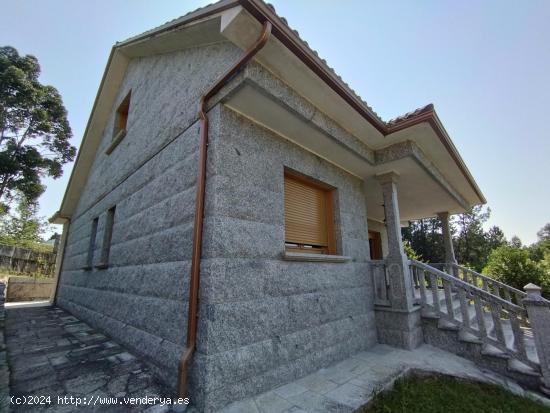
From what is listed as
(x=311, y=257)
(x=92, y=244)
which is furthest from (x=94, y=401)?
(x=92, y=244)

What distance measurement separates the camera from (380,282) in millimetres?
4965

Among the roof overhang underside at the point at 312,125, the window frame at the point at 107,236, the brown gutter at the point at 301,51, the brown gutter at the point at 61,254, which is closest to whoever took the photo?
the brown gutter at the point at 301,51

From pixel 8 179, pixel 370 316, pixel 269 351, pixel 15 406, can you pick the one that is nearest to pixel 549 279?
pixel 370 316

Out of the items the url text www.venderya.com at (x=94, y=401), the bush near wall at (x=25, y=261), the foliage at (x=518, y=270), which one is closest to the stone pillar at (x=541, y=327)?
the url text www.venderya.com at (x=94, y=401)

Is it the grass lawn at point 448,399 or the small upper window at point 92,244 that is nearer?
→ the grass lawn at point 448,399

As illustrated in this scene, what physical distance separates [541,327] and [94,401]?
17.8 ft

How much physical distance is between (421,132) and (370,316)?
332 centimetres

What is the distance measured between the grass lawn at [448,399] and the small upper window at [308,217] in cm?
202

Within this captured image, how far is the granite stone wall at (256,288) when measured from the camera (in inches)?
101

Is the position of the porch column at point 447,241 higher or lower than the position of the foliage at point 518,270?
higher

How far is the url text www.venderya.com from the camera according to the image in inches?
94.1

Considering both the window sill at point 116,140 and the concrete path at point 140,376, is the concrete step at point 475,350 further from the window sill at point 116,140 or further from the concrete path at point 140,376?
the window sill at point 116,140

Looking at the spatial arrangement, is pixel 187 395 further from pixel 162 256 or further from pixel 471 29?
pixel 471 29

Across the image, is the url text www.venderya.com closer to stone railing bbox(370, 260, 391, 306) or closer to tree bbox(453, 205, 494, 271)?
stone railing bbox(370, 260, 391, 306)
